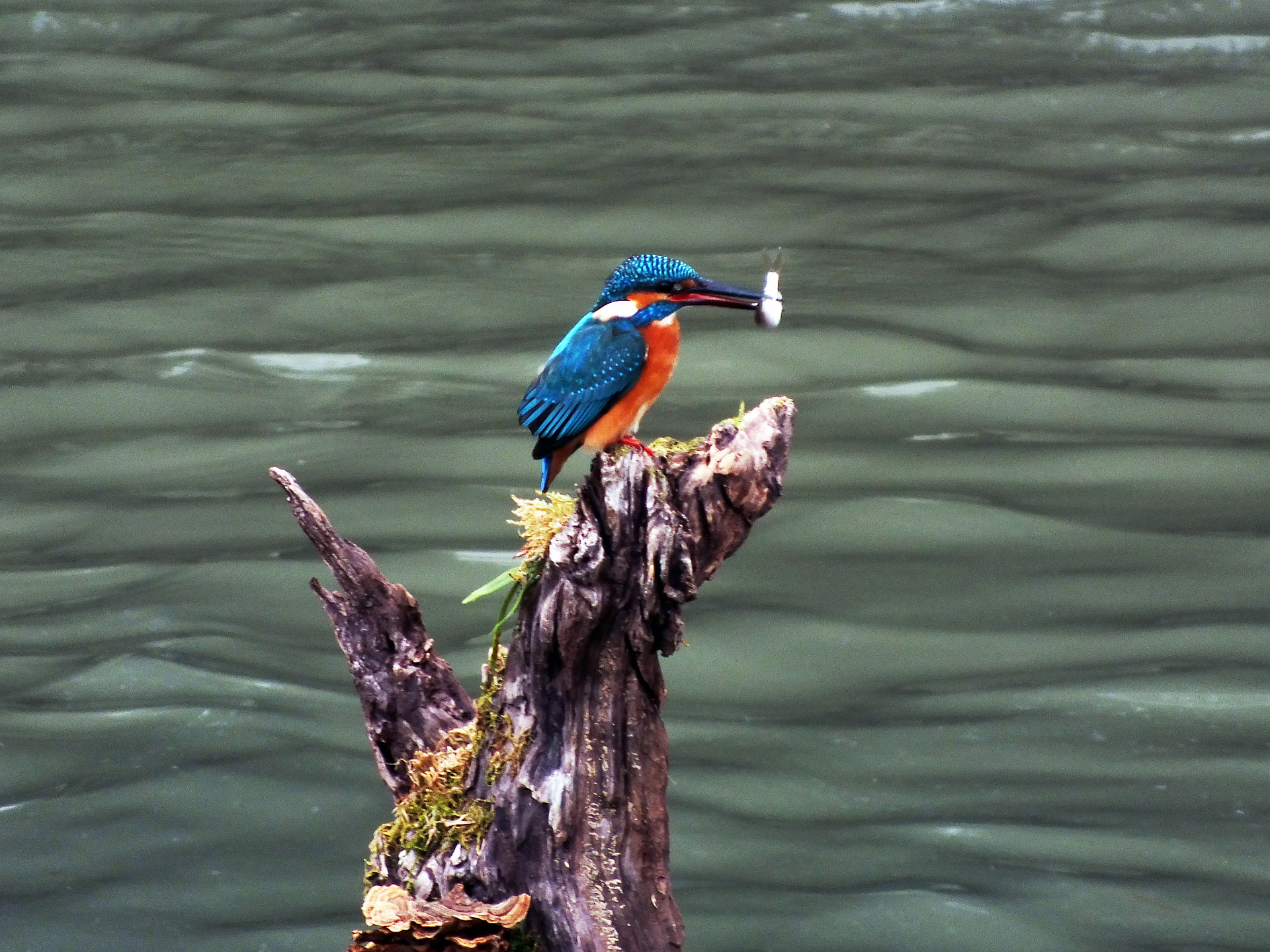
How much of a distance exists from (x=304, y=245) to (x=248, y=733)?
3.55m

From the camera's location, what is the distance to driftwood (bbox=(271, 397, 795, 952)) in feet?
9.12

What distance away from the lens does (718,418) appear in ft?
23.0

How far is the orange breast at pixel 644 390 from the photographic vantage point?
319cm

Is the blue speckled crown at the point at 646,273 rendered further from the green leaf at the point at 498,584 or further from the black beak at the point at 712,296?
the green leaf at the point at 498,584

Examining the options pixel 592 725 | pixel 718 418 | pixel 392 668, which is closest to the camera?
pixel 592 725

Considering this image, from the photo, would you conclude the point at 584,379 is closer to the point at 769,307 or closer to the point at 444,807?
the point at 769,307

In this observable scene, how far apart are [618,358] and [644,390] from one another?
0.31ft

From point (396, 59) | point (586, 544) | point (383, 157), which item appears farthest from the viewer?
point (396, 59)

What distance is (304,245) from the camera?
27.6ft

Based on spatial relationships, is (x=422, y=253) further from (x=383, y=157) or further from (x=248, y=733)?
(x=248, y=733)

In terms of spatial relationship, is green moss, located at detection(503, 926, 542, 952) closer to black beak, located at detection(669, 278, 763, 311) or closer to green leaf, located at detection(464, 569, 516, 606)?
green leaf, located at detection(464, 569, 516, 606)

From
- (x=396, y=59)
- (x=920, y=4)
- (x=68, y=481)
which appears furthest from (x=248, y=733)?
(x=920, y=4)

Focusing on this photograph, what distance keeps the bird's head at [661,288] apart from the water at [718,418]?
2.42 m

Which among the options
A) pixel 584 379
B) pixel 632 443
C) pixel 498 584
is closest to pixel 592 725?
pixel 498 584
